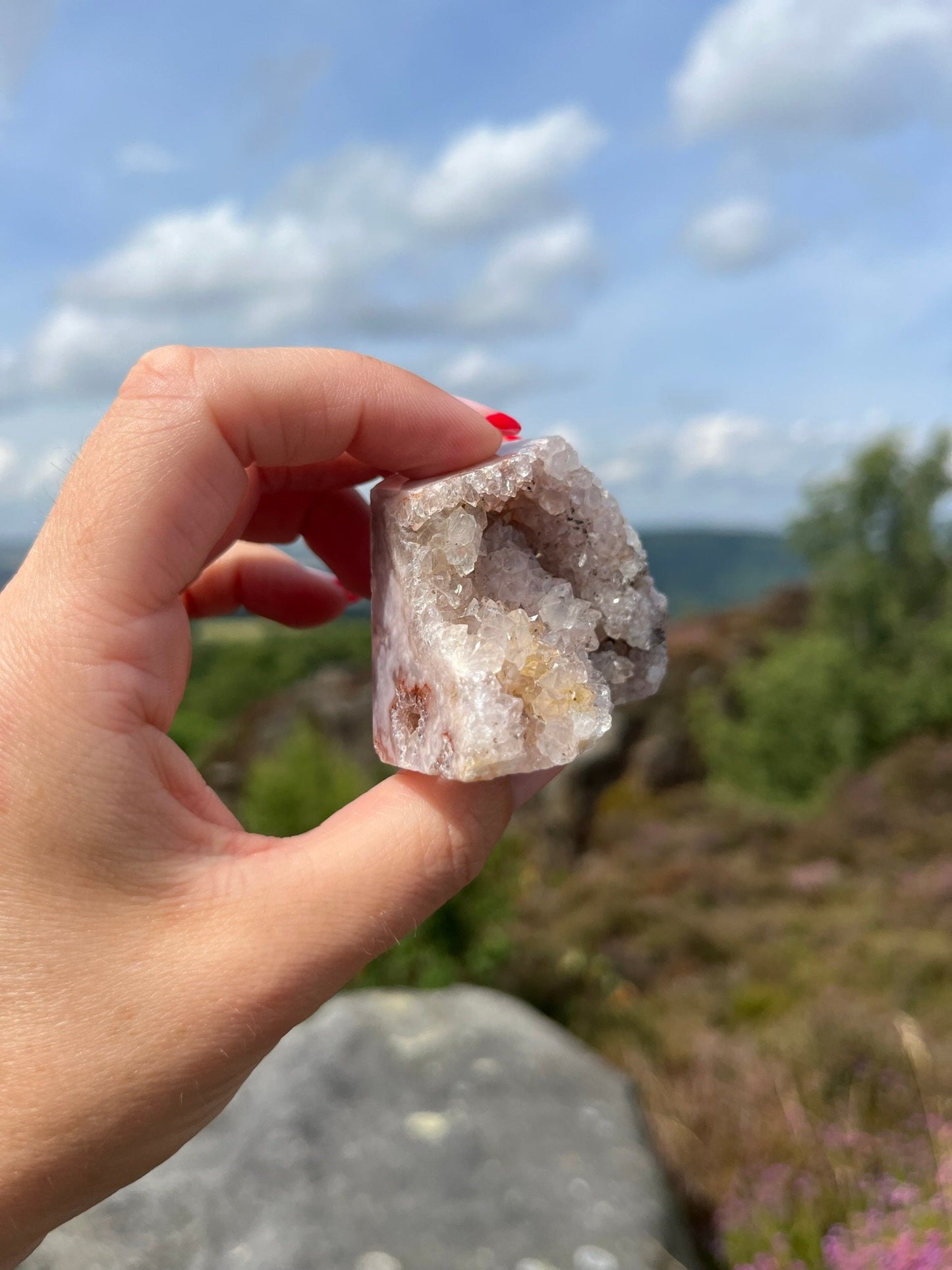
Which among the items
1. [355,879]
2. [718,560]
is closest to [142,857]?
[355,879]

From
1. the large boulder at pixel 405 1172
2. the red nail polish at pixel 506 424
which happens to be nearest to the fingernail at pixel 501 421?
the red nail polish at pixel 506 424

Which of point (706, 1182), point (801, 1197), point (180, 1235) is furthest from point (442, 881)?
point (706, 1182)

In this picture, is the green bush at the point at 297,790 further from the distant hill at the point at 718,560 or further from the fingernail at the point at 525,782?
the distant hill at the point at 718,560

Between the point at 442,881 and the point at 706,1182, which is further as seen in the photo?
the point at 706,1182

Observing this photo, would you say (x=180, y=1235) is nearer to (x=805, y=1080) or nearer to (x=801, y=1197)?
(x=801, y=1197)

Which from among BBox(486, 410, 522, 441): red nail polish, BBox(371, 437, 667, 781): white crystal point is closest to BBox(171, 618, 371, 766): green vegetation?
BBox(486, 410, 522, 441): red nail polish

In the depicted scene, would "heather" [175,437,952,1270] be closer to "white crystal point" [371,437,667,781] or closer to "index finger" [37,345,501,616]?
"white crystal point" [371,437,667,781]
